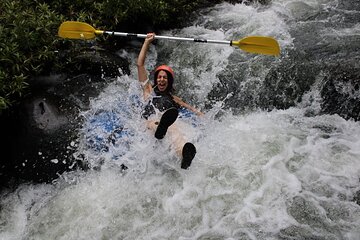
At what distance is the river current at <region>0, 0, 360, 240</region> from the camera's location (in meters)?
4.06

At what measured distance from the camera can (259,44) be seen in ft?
17.8

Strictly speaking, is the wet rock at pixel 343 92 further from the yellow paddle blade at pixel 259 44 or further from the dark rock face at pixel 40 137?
the dark rock face at pixel 40 137

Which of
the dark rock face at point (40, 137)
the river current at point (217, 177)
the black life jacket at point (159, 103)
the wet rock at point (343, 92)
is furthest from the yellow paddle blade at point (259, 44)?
the dark rock face at point (40, 137)

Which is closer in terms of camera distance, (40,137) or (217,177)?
(217,177)

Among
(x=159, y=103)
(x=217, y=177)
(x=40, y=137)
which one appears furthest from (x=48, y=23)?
(x=217, y=177)

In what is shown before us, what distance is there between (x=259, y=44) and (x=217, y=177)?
2063mm

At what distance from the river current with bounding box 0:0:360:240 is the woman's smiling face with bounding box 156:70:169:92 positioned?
1.65ft

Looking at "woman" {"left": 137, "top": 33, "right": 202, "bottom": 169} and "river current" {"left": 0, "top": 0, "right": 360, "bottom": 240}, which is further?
"woman" {"left": 137, "top": 33, "right": 202, "bottom": 169}

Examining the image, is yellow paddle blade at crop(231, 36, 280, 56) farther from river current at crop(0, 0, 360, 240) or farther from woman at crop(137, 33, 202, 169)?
woman at crop(137, 33, 202, 169)

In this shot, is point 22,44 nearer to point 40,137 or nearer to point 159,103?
point 40,137

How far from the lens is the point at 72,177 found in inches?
191

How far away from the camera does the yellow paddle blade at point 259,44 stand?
536cm

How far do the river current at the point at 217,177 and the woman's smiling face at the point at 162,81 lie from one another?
503 millimetres

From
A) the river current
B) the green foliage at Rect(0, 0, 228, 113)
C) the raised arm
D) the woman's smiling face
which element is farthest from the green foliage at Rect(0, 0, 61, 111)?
the woman's smiling face
